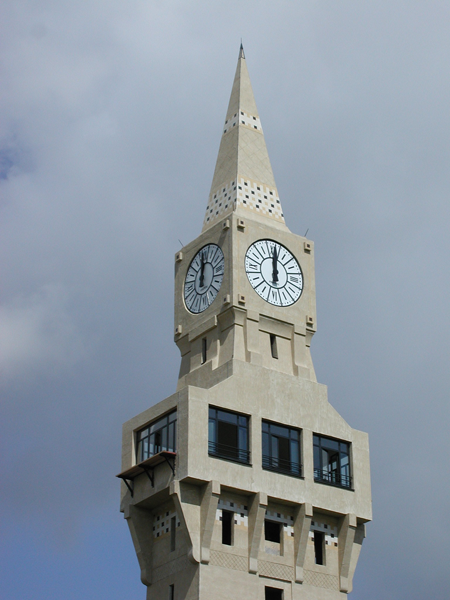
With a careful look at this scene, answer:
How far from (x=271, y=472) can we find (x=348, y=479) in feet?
17.0

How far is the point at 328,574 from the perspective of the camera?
2608 inches

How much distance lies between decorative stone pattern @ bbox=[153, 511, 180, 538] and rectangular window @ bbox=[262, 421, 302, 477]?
5.71 meters

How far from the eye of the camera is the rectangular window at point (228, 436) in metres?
64.2

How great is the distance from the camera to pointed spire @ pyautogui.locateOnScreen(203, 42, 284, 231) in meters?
74.4

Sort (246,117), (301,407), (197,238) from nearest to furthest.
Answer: (301,407)
(197,238)
(246,117)

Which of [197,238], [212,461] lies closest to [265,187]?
[197,238]

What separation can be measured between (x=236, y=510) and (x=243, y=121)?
2569 centimetres

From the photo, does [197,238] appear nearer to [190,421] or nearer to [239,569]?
[190,421]

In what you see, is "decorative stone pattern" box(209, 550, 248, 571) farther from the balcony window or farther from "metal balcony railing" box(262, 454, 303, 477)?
the balcony window

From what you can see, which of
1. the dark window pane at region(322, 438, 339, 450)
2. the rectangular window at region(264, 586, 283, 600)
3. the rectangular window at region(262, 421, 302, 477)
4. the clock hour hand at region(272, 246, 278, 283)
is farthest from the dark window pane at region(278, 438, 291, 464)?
the clock hour hand at region(272, 246, 278, 283)

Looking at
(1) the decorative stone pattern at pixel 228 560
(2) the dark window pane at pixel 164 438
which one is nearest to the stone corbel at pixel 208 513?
(1) the decorative stone pattern at pixel 228 560

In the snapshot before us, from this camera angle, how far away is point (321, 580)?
216ft

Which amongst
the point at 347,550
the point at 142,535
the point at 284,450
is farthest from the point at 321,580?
the point at 142,535

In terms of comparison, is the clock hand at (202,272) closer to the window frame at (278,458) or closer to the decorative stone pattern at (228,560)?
the window frame at (278,458)
